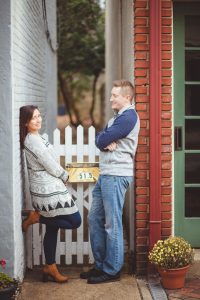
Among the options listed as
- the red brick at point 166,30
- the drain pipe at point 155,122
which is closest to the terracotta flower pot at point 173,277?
the drain pipe at point 155,122

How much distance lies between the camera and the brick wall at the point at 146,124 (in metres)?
5.72

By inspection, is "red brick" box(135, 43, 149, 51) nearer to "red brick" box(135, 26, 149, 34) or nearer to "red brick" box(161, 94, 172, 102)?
"red brick" box(135, 26, 149, 34)

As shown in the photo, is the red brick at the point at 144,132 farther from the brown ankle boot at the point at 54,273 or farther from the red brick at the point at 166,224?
the brown ankle boot at the point at 54,273

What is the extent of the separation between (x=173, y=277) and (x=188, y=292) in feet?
0.62

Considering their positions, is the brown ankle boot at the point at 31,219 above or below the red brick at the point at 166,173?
below

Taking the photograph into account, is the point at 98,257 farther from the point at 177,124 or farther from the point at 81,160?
the point at 177,124

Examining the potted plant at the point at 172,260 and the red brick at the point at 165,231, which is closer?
the potted plant at the point at 172,260

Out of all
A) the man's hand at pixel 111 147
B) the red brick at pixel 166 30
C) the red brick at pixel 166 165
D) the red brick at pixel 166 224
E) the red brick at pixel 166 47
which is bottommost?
the red brick at pixel 166 224

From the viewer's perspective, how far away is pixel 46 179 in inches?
212

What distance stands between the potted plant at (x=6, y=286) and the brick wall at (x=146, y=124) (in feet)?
5.00

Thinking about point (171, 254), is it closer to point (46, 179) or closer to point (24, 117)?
point (46, 179)

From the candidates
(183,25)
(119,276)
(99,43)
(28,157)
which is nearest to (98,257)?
(119,276)

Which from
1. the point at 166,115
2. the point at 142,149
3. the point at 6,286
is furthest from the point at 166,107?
the point at 6,286

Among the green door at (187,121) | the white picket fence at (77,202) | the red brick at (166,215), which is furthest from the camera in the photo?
the white picket fence at (77,202)
